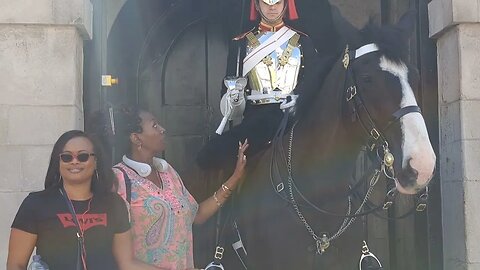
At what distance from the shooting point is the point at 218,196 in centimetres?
459

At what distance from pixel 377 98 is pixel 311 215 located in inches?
31.3

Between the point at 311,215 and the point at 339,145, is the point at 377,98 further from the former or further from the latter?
the point at 311,215

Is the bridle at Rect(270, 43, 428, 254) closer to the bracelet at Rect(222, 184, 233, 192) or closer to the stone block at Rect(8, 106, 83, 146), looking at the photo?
the bracelet at Rect(222, 184, 233, 192)

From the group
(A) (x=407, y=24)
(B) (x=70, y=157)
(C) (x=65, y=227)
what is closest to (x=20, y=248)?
(C) (x=65, y=227)

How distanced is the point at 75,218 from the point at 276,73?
2223mm

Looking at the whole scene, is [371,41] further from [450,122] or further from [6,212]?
[6,212]

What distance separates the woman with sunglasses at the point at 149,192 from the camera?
4031 millimetres

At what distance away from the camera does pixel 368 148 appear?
386 cm

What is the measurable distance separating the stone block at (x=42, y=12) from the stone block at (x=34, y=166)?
0.85m

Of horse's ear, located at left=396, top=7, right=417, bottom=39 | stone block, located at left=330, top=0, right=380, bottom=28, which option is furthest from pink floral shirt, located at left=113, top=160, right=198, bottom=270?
stone block, located at left=330, top=0, right=380, bottom=28

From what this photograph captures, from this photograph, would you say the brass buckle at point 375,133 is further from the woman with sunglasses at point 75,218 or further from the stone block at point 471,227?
the stone block at point 471,227

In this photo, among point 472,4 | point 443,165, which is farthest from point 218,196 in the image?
point 472,4

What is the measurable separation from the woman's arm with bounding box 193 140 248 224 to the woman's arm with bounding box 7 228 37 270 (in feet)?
4.76

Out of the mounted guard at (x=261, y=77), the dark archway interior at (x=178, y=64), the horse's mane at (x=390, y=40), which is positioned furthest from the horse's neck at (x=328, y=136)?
the dark archway interior at (x=178, y=64)
